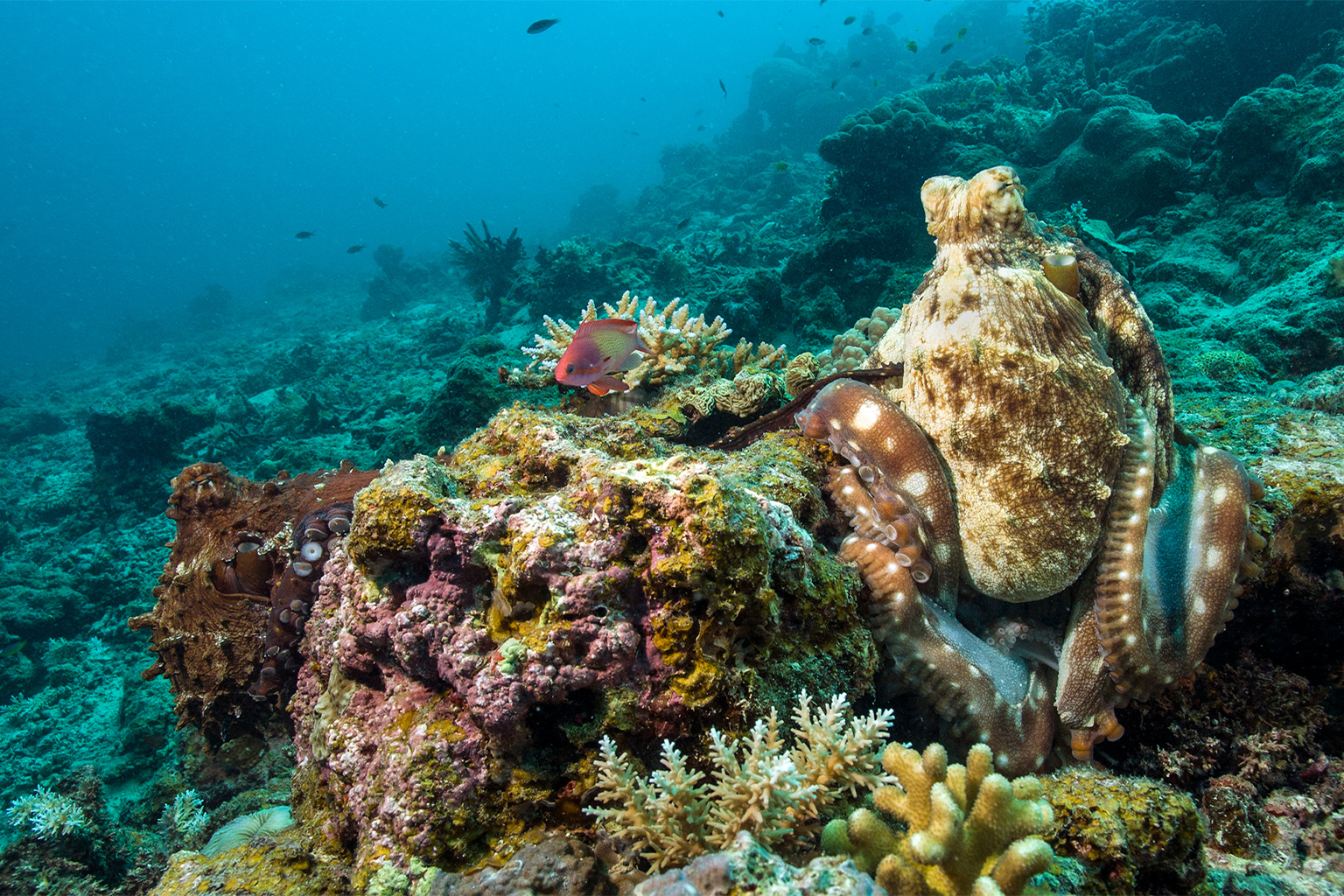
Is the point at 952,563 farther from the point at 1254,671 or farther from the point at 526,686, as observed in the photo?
the point at 526,686

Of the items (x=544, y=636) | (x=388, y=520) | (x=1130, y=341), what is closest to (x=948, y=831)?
(x=544, y=636)

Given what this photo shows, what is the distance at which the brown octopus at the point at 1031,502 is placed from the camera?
212cm

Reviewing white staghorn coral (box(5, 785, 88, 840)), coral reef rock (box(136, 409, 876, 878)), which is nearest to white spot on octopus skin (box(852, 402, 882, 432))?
coral reef rock (box(136, 409, 876, 878))

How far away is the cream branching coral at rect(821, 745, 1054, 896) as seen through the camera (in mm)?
1443

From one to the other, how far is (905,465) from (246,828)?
4134 millimetres

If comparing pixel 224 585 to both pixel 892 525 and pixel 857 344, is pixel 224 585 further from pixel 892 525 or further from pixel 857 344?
pixel 857 344

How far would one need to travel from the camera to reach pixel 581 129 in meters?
107

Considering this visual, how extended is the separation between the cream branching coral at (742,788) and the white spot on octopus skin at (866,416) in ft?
3.68

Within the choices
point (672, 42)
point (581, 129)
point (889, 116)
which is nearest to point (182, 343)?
point (889, 116)

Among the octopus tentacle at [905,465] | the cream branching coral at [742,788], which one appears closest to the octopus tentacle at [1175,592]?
the octopus tentacle at [905,465]

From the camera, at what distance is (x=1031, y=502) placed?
2.15m

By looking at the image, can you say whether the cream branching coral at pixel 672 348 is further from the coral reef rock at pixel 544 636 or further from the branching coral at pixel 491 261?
Answer: the branching coral at pixel 491 261

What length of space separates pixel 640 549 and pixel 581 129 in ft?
403

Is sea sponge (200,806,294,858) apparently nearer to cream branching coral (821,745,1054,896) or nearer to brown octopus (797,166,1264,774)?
cream branching coral (821,745,1054,896)
